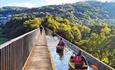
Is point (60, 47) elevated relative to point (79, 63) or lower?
lower

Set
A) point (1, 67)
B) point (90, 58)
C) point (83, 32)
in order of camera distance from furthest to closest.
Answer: point (83, 32) < point (90, 58) < point (1, 67)

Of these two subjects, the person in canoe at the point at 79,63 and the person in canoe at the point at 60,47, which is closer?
the person in canoe at the point at 79,63

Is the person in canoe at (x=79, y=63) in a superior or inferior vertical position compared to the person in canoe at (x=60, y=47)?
superior

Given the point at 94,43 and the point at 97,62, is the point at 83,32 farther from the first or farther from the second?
the point at 97,62

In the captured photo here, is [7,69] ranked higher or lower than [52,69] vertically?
higher

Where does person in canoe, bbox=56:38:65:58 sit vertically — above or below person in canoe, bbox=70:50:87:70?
below

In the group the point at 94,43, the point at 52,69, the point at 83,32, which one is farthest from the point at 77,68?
the point at 83,32

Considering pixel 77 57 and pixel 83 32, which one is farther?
pixel 83 32

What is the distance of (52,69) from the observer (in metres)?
22.5

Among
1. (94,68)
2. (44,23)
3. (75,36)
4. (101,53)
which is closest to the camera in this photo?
(94,68)

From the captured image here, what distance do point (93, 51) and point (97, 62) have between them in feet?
219

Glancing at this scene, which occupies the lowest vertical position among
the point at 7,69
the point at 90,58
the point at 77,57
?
the point at 90,58

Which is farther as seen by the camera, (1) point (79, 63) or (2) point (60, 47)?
(2) point (60, 47)

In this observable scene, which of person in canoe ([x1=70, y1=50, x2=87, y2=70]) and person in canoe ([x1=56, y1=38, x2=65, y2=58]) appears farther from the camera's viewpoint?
→ person in canoe ([x1=56, y1=38, x2=65, y2=58])
